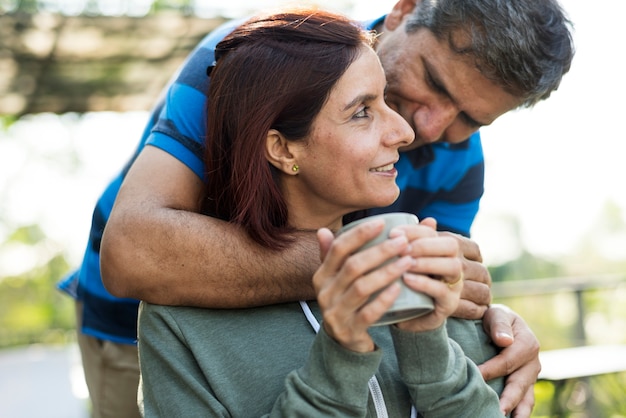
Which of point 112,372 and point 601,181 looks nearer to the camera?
point 112,372

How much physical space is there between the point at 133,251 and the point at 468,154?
4.46ft

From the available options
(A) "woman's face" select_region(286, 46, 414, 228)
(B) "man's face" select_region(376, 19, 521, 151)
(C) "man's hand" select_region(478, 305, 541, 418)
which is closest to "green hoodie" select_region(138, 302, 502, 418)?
(C) "man's hand" select_region(478, 305, 541, 418)

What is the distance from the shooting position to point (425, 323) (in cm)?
137

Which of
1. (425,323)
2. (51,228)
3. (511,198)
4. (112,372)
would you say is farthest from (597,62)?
(425,323)

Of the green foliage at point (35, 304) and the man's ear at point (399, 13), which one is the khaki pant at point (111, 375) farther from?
the green foliage at point (35, 304)

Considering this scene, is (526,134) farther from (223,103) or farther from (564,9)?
(223,103)

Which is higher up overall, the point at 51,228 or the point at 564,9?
the point at 564,9

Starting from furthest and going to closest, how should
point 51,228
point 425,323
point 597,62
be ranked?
point 51,228
point 597,62
point 425,323

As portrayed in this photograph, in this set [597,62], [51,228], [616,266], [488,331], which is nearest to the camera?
[488,331]

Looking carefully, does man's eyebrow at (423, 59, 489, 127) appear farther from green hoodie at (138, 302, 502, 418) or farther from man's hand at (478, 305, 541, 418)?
green hoodie at (138, 302, 502, 418)

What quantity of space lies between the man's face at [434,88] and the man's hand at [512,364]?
0.66 m

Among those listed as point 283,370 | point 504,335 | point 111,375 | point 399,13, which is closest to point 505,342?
point 504,335

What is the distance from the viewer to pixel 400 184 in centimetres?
249

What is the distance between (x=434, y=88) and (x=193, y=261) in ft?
3.15
